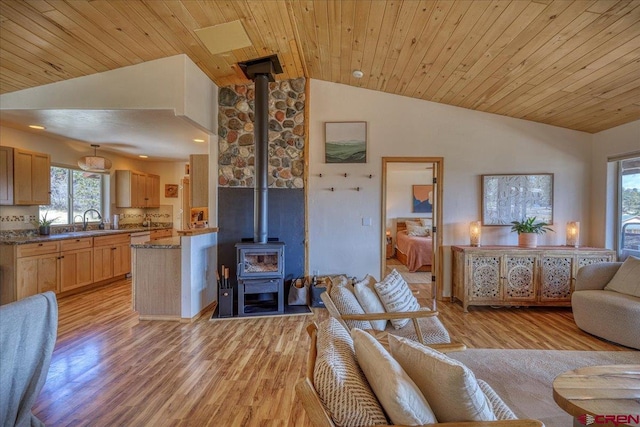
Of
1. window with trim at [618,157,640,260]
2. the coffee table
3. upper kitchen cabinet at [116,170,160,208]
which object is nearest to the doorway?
window with trim at [618,157,640,260]

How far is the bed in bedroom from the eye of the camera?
249 inches

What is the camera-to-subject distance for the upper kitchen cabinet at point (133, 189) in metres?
6.29

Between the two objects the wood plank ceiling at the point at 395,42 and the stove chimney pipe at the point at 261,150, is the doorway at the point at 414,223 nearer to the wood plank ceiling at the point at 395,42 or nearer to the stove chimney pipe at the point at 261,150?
the wood plank ceiling at the point at 395,42

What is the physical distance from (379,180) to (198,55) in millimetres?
2846

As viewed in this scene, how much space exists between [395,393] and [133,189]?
6.92 m

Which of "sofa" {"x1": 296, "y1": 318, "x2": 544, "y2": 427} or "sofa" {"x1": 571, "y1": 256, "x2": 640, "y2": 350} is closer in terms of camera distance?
"sofa" {"x1": 296, "y1": 318, "x2": 544, "y2": 427}

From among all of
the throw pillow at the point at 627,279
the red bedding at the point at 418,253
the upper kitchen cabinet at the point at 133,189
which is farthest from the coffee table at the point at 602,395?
the upper kitchen cabinet at the point at 133,189

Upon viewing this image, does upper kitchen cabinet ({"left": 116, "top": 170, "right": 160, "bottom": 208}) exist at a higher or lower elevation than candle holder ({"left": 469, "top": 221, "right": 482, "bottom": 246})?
higher

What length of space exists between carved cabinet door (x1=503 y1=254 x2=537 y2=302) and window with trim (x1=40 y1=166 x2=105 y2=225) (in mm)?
7225

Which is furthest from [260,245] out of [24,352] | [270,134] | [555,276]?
[555,276]

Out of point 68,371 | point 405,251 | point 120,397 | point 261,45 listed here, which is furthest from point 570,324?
point 68,371

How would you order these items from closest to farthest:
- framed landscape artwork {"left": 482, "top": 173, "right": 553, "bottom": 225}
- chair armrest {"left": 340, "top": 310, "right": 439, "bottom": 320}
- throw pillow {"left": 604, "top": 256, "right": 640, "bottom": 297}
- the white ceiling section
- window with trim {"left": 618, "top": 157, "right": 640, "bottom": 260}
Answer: chair armrest {"left": 340, "top": 310, "right": 439, "bottom": 320} < throw pillow {"left": 604, "top": 256, "right": 640, "bottom": 297} < the white ceiling section < window with trim {"left": 618, "top": 157, "right": 640, "bottom": 260} < framed landscape artwork {"left": 482, "top": 173, "right": 553, "bottom": 225}

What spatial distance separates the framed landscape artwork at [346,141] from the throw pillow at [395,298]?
231 centimetres

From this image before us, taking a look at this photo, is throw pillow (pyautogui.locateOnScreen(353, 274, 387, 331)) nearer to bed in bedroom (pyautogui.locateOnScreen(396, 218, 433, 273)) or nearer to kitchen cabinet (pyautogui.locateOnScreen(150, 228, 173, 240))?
bed in bedroom (pyautogui.locateOnScreen(396, 218, 433, 273))
